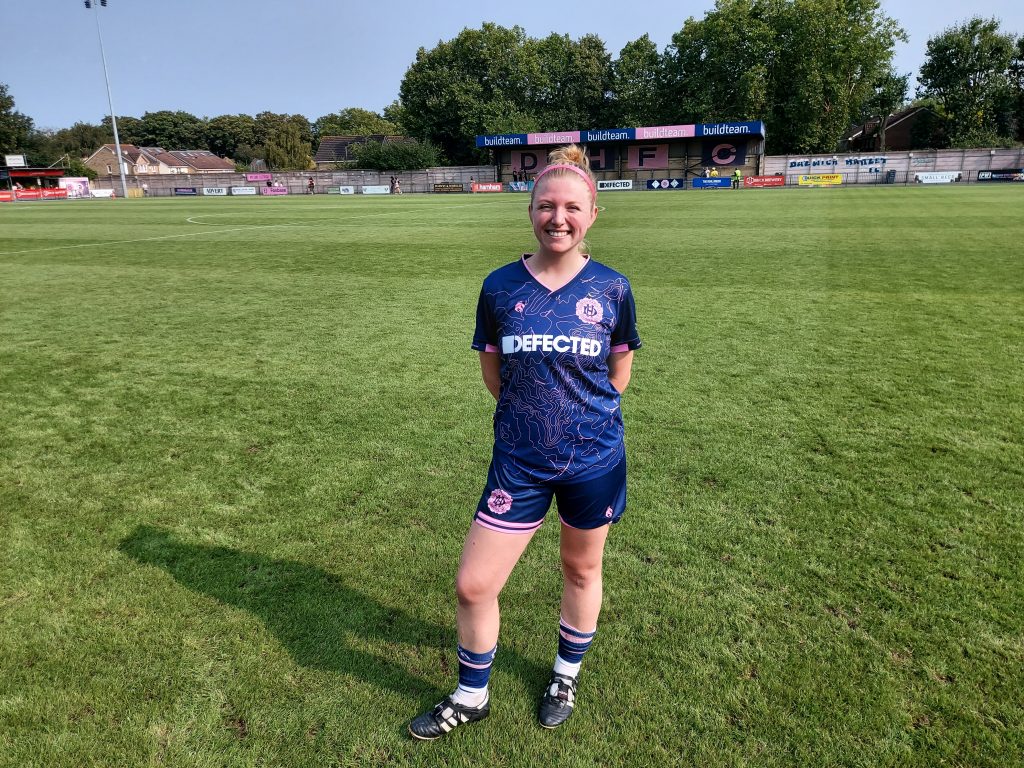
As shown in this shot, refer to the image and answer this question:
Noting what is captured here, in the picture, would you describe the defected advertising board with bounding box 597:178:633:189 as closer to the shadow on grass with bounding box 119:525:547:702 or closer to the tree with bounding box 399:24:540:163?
the tree with bounding box 399:24:540:163

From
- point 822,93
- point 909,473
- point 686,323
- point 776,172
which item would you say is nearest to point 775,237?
point 686,323

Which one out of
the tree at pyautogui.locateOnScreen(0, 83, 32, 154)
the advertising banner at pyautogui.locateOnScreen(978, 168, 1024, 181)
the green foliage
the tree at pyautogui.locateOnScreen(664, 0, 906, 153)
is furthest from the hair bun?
the tree at pyautogui.locateOnScreen(0, 83, 32, 154)

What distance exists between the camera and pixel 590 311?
2.23 m

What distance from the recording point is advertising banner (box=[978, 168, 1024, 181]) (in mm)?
43188

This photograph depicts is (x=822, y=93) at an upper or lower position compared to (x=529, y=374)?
upper

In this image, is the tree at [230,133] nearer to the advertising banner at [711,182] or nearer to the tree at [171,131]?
the tree at [171,131]

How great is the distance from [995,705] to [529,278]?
2.40 meters

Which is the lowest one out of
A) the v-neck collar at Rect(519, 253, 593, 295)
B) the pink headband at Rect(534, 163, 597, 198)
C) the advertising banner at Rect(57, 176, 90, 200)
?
the v-neck collar at Rect(519, 253, 593, 295)

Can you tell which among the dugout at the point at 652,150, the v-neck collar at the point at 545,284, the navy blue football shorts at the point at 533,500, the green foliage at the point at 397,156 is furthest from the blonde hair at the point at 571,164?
the green foliage at the point at 397,156

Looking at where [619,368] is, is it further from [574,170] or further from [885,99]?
[885,99]

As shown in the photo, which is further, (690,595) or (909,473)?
(909,473)

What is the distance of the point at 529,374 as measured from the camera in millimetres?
2230

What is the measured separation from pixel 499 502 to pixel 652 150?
58296 millimetres

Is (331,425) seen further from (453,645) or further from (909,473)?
(909,473)
